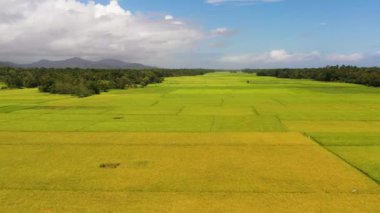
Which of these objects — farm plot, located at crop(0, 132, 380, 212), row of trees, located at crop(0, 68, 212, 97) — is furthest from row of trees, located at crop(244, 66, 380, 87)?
farm plot, located at crop(0, 132, 380, 212)

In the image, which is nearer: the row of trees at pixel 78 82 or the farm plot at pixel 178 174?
the farm plot at pixel 178 174

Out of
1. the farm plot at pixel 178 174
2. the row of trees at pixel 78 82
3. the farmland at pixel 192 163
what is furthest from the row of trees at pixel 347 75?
the farm plot at pixel 178 174

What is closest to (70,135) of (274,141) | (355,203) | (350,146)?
(274,141)

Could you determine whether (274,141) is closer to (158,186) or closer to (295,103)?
(158,186)

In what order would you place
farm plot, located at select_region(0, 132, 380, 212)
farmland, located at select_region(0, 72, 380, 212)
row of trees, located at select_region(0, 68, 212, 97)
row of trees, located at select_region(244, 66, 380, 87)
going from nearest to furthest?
1. farmland, located at select_region(0, 72, 380, 212)
2. farm plot, located at select_region(0, 132, 380, 212)
3. row of trees, located at select_region(0, 68, 212, 97)
4. row of trees, located at select_region(244, 66, 380, 87)

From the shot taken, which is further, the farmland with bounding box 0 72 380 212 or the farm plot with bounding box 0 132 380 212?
the farm plot with bounding box 0 132 380 212

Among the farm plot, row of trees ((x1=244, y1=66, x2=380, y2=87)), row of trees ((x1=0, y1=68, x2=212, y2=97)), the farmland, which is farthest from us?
row of trees ((x1=244, y1=66, x2=380, y2=87))

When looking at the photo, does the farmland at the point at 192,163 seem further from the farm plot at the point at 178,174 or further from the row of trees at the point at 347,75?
the row of trees at the point at 347,75

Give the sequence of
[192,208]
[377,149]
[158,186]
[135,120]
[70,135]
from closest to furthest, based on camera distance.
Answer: [192,208] < [158,186] < [377,149] < [70,135] < [135,120]

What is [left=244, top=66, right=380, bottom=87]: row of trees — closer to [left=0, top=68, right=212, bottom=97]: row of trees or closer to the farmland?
[left=0, top=68, right=212, bottom=97]: row of trees
